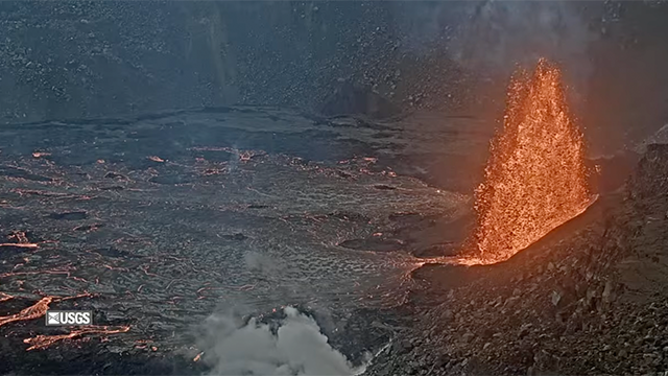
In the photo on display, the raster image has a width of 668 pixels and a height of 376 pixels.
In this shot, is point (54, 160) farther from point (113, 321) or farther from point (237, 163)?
point (113, 321)

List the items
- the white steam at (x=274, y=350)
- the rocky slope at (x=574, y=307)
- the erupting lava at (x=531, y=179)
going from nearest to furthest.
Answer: the rocky slope at (x=574, y=307), the white steam at (x=274, y=350), the erupting lava at (x=531, y=179)

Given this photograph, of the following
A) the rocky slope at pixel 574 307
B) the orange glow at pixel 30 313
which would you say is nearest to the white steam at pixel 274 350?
the rocky slope at pixel 574 307

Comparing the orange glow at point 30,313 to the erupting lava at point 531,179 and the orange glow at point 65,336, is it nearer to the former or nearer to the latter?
the orange glow at point 65,336

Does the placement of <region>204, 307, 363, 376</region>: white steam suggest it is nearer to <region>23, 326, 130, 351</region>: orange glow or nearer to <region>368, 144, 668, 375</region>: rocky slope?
<region>23, 326, 130, 351</region>: orange glow

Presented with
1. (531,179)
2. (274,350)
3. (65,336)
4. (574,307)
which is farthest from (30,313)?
(531,179)

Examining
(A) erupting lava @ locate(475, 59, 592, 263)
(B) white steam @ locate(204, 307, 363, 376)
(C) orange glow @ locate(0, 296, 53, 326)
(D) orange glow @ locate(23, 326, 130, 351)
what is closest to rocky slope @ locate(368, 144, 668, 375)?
(B) white steam @ locate(204, 307, 363, 376)

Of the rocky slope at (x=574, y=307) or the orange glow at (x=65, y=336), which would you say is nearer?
the rocky slope at (x=574, y=307)

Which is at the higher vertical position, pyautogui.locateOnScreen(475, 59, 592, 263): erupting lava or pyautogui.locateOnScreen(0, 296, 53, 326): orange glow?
pyautogui.locateOnScreen(475, 59, 592, 263): erupting lava

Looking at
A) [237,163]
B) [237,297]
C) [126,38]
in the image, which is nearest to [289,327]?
[237,297]
